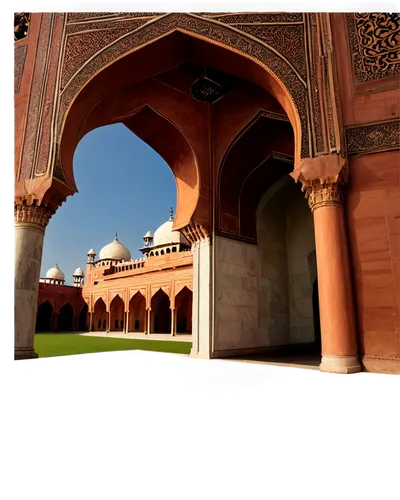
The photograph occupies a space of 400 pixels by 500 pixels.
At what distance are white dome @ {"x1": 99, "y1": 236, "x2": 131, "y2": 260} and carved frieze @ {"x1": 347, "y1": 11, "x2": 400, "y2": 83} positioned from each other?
24.2 m

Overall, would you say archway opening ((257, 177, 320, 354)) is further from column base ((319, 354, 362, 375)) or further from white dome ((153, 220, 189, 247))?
white dome ((153, 220, 189, 247))

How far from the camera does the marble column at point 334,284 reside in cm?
432

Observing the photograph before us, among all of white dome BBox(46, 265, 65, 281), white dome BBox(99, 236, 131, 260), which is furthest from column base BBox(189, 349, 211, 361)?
white dome BBox(46, 265, 65, 281)

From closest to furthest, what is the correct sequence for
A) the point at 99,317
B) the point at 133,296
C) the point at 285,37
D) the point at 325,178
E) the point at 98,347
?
the point at 325,178 → the point at 285,37 → the point at 98,347 → the point at 133,296 → the point at 99,317

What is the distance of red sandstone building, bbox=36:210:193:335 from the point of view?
1694 cm

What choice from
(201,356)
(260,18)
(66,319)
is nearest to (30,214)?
(201,356)

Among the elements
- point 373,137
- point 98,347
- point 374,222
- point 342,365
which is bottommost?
point 98,347

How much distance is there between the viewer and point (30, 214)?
5.03 meters

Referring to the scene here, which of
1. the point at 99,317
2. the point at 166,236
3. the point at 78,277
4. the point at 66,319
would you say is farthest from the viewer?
the point at 78,277

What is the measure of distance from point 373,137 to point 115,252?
81.2ft


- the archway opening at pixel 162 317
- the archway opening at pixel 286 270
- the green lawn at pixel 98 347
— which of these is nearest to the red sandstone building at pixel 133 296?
the archway opening at pixel 162 317

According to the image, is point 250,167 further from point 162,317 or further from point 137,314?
point 137,314

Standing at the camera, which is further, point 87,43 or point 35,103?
point 87,43

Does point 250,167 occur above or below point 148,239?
below
